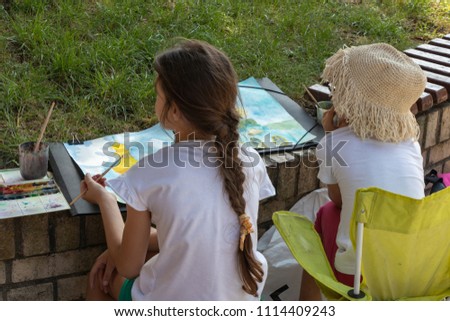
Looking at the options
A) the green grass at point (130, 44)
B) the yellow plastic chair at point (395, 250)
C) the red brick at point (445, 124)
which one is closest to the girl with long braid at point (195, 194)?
the yellow plastic chair at point (395, 250)

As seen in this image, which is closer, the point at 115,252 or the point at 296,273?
the point at 115,252

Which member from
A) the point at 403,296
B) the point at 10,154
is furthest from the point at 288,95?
the point at 403,296

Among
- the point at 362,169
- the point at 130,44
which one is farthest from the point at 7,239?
the point at 130,44

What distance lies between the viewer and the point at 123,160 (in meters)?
3.01

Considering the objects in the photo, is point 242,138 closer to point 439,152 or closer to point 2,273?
point 2,273

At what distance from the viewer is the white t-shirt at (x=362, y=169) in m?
2.48

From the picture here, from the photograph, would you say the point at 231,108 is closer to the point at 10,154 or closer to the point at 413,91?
the point at 413,91

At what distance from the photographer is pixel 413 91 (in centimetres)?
254

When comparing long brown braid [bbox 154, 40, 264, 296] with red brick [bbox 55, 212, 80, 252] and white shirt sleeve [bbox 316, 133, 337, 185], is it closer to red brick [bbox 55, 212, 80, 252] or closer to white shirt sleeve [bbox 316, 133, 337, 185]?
white shirt sleeve [bbox 316, 133, 337, 185]

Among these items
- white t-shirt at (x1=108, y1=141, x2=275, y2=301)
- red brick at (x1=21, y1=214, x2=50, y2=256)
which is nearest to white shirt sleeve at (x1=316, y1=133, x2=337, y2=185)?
white t-shirt at (x1=108, y1=141, x2=275, y2=301)

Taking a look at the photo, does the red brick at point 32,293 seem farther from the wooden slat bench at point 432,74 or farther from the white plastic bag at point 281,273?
the wooden slat bench at point 432,74

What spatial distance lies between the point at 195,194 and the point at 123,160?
0.89 metres

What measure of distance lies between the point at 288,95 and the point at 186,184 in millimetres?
1677

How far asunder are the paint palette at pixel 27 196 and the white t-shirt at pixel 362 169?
936 mm
